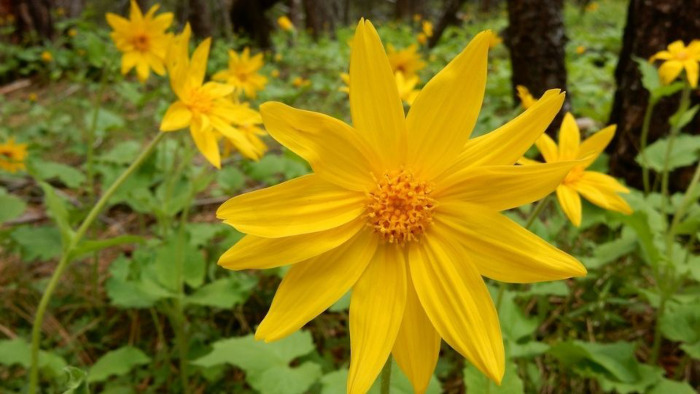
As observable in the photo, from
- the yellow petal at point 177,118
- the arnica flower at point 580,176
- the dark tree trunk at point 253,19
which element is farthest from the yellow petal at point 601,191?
the dark tree trunk at point 253,19

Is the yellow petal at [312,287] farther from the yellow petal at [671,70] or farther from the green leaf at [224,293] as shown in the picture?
the yellow petal at [671,70]

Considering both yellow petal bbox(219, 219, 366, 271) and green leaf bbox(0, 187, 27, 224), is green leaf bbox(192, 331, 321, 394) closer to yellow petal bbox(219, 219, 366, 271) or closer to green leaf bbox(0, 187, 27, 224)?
yellow petal bbox(219, 219, 366, 271)

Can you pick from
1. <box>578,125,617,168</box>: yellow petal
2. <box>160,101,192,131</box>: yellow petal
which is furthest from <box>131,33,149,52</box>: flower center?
<box>578,125,617,168</box>: yellow petal

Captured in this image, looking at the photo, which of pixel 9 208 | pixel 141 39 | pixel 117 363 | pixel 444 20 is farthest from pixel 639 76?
pixel 444 20

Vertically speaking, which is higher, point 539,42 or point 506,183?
point 506,183

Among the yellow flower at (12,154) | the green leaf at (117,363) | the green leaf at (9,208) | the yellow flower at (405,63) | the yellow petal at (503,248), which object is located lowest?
the green leaf at (117,363)

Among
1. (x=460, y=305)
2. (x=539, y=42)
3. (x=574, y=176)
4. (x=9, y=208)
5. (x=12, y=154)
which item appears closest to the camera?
(x=460, y=305)

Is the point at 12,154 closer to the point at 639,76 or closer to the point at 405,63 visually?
the point at 405,63
